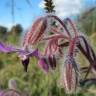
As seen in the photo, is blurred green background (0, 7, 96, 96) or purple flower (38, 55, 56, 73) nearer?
purple flower (38, 55, 56, 73)

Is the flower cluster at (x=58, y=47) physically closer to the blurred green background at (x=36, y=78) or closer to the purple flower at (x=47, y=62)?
the purple flower at (x=47, y=62)

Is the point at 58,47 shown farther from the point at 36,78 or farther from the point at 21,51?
the point at 36,78

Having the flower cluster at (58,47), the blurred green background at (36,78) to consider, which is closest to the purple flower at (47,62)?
the flower cluster at (58,47)

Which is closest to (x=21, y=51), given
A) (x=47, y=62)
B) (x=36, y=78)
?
(x=47, y=62)

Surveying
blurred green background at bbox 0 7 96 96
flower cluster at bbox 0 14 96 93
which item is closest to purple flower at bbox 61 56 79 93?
flower cluster at bbox 0 14 96 93

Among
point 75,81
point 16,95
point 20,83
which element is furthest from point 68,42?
point 20,83

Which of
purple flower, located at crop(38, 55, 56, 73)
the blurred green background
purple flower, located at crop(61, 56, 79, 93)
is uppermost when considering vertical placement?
purple flower, located at crop(38, 55, 56, 73)

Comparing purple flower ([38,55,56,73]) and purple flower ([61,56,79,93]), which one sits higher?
purple flower ([38,55,56,73])

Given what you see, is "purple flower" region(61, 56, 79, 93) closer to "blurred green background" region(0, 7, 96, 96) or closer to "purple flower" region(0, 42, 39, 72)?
"purple flower" region(0, 42, 39, 72)

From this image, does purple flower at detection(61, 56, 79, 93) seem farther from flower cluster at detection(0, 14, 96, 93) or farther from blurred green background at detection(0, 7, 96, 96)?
blurred green background at detection(0, 7, 96, 96)

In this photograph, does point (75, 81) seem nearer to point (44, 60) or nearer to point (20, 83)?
point (44, 60)
